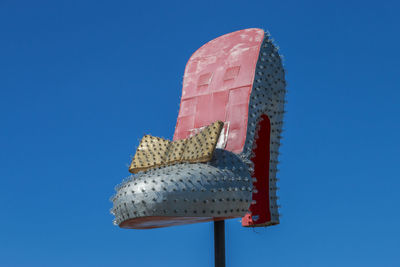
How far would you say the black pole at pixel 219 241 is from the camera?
39.1 ft

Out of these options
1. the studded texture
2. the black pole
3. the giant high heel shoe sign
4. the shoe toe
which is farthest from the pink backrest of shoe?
the black pole

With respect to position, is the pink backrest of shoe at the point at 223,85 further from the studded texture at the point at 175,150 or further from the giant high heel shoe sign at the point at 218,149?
the studded texture at the point at 175,150

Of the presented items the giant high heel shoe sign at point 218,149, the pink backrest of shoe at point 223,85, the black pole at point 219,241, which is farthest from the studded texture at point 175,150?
the black pole at point 219,241

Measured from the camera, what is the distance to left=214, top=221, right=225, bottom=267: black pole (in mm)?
11906

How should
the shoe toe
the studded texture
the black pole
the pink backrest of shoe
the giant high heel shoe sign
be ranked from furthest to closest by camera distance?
the pink backrest of shoe, the black pole, the studded texture, the giant high heel shoe sign, the shoe toe

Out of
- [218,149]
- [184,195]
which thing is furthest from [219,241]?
[184,195]

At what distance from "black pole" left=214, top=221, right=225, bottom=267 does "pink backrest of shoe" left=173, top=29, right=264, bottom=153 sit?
1.56m

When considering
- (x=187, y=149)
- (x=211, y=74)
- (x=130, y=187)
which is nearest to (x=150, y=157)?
(x=187, y=149)

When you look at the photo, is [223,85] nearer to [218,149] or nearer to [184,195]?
[218,149]

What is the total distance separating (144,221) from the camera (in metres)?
10.6

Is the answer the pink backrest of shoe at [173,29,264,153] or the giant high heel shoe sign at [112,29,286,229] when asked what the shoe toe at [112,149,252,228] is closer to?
the giant high heel shoe sign at [112,29,286,229]

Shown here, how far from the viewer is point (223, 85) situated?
13.3 meters

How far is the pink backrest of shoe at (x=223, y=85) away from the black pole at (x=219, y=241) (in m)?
1.56

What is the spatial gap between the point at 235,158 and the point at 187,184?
1.53 metres
